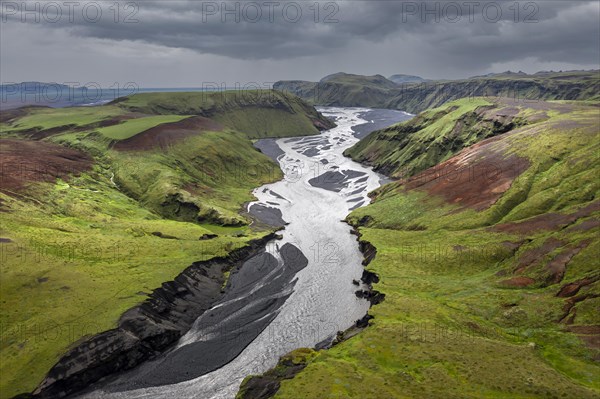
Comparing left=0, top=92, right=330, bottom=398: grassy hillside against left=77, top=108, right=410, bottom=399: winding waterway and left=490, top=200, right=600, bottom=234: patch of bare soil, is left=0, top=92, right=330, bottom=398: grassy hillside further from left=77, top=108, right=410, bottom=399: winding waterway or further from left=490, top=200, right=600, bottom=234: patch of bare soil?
left=490, top=200, right=600, bottom=234: patch of bare soil

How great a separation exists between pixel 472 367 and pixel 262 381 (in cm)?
3322

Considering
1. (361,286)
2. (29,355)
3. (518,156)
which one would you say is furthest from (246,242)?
(518,156)

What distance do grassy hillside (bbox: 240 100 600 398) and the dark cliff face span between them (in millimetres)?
31154

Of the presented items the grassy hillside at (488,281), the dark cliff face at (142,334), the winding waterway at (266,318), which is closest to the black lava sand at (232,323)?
the winding waterway at (266,318)

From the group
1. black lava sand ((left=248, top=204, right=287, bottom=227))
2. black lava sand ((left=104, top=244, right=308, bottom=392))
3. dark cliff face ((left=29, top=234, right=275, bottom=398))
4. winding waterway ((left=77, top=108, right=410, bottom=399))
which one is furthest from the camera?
black lava sand ((left=248, top=204, right=287, bottom=227))

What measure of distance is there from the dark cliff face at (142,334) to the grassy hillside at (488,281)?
31.2 meters

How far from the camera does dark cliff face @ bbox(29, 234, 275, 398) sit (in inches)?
2601

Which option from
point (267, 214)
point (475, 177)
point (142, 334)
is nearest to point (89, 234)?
point (142, 334)

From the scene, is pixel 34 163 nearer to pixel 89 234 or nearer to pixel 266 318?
pixel 89 234

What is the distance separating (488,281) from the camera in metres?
92.8

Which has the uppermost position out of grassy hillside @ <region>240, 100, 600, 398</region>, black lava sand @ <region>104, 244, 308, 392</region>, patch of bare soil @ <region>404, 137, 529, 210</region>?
patch of bare soil @ <region>404, 137, 529, 210</region>

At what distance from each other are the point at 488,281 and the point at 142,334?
76858 millimetres

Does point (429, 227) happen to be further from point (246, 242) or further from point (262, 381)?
point (262, 381)

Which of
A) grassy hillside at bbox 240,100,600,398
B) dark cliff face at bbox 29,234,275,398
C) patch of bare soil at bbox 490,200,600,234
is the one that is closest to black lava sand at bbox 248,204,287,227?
grassy hillside at bbox 240,100,600,398
